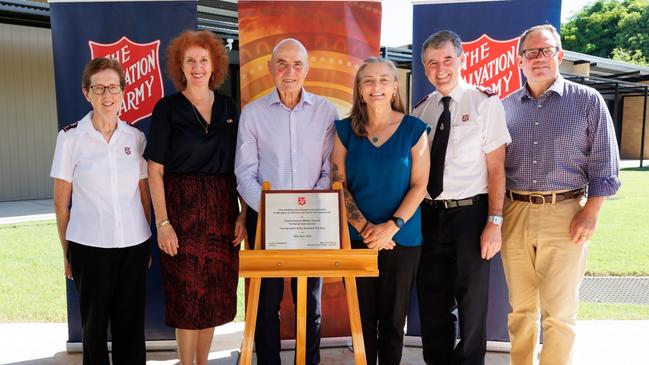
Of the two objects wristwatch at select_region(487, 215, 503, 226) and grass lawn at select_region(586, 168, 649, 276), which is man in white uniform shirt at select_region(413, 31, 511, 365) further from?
grass lawn at select_region(586, 168, 649, 276)

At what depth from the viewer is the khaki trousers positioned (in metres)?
2.61

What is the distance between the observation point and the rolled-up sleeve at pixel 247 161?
103 inches

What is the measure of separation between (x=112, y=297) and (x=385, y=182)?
4.99 ft

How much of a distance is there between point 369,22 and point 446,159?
1304 millimetres

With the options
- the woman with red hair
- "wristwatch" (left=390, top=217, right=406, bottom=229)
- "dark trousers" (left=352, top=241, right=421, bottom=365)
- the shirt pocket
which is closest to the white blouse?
the woman with red hair

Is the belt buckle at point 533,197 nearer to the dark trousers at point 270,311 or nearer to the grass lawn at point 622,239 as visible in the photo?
the dark trousers at point 270,311

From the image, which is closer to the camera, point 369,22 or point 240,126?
point 240,126

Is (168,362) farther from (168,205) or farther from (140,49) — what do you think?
(140,49)

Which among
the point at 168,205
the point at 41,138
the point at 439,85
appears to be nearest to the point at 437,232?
the point at 439,85

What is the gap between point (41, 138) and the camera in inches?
482

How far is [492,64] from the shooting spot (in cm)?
340

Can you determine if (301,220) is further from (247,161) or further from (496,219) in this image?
(496,219)

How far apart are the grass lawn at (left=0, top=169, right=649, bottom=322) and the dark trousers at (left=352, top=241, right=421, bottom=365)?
2.10 metres

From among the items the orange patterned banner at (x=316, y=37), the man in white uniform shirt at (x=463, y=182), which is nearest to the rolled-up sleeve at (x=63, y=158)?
the orange patterned banner at (x=316, y=37)
